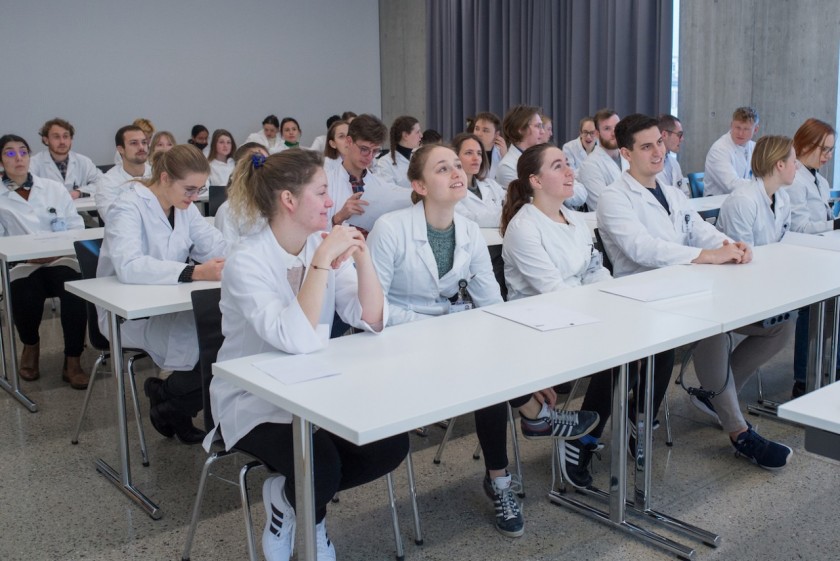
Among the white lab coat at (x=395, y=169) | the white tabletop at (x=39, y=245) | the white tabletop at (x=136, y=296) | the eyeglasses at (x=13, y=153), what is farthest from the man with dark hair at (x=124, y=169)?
the white tabletop at (x=136, y=296)

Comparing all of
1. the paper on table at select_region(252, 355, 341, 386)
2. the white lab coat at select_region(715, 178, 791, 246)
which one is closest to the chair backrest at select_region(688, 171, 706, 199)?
the white lab coat at select_region(715, 178, 791, 246)

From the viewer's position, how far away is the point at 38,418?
3.64 metres

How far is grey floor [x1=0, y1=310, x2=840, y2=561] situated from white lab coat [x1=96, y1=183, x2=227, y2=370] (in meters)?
0.46

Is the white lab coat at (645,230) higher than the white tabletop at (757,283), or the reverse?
the white lab coat at (645,230)

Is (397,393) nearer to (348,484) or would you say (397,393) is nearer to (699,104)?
(348,484)

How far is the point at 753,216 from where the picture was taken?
12.4 ft

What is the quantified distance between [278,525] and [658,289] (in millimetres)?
1389

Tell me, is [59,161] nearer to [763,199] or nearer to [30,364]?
[30,364]

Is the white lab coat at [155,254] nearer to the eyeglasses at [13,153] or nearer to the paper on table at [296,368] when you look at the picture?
the paper on table at [296,368]

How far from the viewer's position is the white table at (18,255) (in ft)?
12.1

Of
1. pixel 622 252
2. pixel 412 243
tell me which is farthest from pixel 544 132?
pixel 412 243

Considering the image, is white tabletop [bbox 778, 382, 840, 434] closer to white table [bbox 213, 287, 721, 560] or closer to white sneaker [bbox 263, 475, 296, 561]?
white table [bbox 213, 287, 721, 560]

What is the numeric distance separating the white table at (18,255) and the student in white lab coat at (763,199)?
111 inches

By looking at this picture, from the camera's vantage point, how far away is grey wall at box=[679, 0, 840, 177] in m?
6.91
